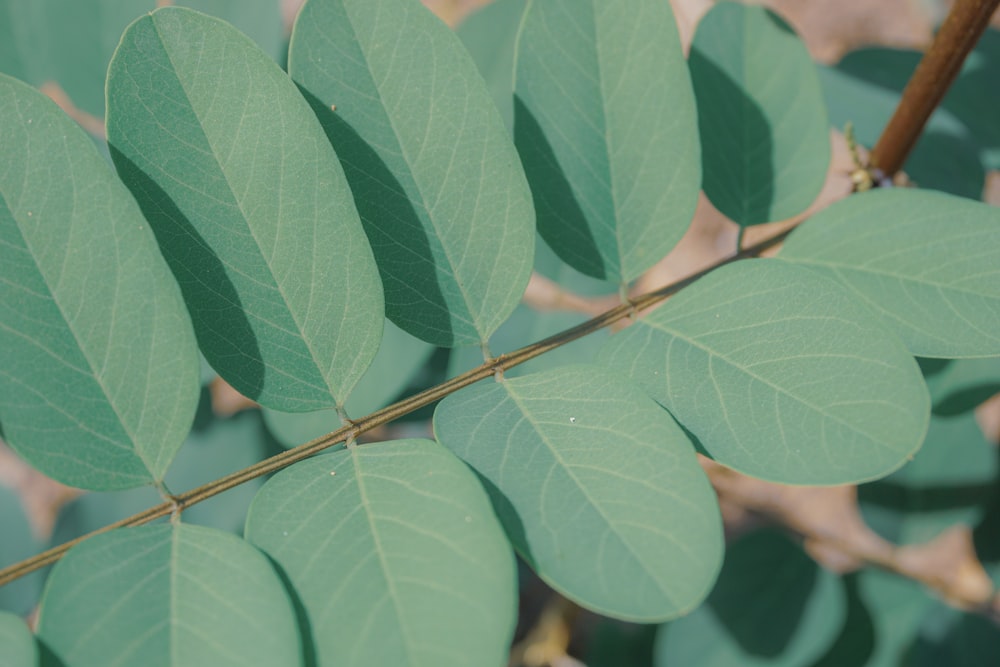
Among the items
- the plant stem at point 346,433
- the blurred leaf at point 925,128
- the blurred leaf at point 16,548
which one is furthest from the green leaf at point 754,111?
the blurred leaf at point 16,548

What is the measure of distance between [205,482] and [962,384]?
1139mm

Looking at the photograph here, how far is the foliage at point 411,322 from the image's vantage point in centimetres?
59

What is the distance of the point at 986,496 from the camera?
1.38 meters

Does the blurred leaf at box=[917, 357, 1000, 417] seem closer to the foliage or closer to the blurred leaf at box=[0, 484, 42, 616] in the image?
the foliage

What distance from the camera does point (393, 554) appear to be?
60cm

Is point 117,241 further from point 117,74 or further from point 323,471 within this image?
point 323,471

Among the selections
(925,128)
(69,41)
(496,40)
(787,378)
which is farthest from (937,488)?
(69,41)

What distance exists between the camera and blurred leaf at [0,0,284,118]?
1.00 meters

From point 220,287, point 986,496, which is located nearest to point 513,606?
point 220,287

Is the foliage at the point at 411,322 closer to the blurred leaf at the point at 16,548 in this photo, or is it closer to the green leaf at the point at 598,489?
the green leaf at the point at 598,489

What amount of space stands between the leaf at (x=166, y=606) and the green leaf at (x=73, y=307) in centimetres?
9

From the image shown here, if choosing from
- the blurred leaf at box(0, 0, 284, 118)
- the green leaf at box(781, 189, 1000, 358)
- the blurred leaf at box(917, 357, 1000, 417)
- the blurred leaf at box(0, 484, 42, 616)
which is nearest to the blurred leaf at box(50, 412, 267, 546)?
the blurred leaf at box(0, 484, 42, 616)

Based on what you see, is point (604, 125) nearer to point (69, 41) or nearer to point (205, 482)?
point (69, 41)

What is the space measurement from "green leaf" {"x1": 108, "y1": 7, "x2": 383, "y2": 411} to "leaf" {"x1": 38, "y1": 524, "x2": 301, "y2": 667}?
0.16 meters
